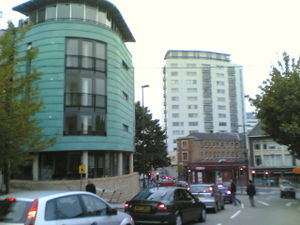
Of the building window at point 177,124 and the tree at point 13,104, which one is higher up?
the building window at point 177,124

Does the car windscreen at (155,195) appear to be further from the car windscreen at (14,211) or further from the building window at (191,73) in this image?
the building window at (191,73)

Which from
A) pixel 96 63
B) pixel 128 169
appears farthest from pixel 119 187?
pixel 96 63

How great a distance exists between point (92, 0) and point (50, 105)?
9.09 metres

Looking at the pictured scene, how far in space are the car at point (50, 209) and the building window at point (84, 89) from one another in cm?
1935

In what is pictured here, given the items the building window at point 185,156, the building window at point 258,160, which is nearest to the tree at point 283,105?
the building window at point 258,160

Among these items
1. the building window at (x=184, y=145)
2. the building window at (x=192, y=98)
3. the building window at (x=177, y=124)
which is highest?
the building window at (x=192, y=98)

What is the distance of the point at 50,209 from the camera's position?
618cm

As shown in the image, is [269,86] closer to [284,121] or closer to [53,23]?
[284,121]

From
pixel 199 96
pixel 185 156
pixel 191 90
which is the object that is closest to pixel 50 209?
pixel 185 156

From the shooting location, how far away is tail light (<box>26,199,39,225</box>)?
228 inches

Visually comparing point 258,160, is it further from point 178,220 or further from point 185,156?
point 178,220

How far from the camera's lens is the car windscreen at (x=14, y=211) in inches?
233

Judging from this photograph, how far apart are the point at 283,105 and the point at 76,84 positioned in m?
14.6

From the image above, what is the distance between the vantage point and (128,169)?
36.1 meters
